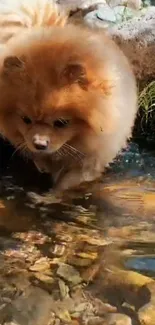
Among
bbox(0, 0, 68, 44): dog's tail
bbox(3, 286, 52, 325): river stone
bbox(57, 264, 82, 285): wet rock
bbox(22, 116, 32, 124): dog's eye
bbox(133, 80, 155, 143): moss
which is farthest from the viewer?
bbox(133, 80, 155, 143): moss

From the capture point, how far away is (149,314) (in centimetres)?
247

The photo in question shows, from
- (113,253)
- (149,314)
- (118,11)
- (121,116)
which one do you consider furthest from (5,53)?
(118,11)

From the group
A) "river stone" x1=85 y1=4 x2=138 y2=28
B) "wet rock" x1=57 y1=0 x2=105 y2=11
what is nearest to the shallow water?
"river stone" x1=85 y1=4 x2=138 y2=28

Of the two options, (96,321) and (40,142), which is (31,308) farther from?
(40,142)

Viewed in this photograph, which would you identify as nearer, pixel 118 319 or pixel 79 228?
pixel 118 319

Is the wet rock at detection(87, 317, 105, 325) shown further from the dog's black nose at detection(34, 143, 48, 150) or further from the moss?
the moss

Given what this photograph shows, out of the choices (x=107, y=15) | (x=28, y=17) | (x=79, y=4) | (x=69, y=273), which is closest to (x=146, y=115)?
(x=28, y=17)

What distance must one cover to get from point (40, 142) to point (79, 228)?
1.45 ft

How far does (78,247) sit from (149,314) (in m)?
0.64

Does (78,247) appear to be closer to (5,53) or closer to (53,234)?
(53,234)

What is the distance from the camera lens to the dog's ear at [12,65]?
3.27m

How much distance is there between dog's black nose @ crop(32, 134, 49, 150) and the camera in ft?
10.6

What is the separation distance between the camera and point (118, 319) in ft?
7.98

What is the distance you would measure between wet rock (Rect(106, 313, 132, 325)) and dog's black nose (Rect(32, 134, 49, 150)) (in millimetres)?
1046
